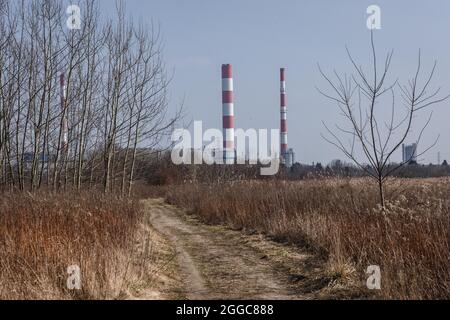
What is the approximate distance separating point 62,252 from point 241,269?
271 centimetres

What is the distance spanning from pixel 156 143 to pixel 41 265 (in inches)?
414

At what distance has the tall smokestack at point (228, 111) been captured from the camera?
119ft

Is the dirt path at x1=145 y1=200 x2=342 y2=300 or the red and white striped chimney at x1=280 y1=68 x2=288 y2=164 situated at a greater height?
the red and white striped chimney at x1=280 y1=68 x2=288 y2=164

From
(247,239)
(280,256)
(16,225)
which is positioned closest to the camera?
(16,225)

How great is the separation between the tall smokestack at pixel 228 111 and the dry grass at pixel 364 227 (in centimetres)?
2191

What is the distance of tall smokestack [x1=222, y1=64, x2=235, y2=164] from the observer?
36.3 metres

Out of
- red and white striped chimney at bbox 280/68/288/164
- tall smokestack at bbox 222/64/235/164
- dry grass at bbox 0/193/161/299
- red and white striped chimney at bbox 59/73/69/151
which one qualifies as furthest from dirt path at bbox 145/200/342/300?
red and white striped chimney at bbox 280/68/288/164

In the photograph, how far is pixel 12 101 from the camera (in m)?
13.1

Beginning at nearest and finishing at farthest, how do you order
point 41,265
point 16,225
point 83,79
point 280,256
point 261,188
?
1. point 41,265
2. point 16,225
3. point 280,256
4. point 83,79
5. point 261,188

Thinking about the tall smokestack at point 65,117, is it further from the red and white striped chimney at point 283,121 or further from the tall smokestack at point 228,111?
the red and white striped chimney at point 283,121

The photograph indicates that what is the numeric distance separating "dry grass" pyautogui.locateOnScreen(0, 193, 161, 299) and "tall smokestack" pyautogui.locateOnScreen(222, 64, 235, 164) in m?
28.1

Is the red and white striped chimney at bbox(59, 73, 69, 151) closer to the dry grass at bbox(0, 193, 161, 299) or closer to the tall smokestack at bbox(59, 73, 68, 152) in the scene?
the tall smokestack at bbox(59, 73, 68, 152)
